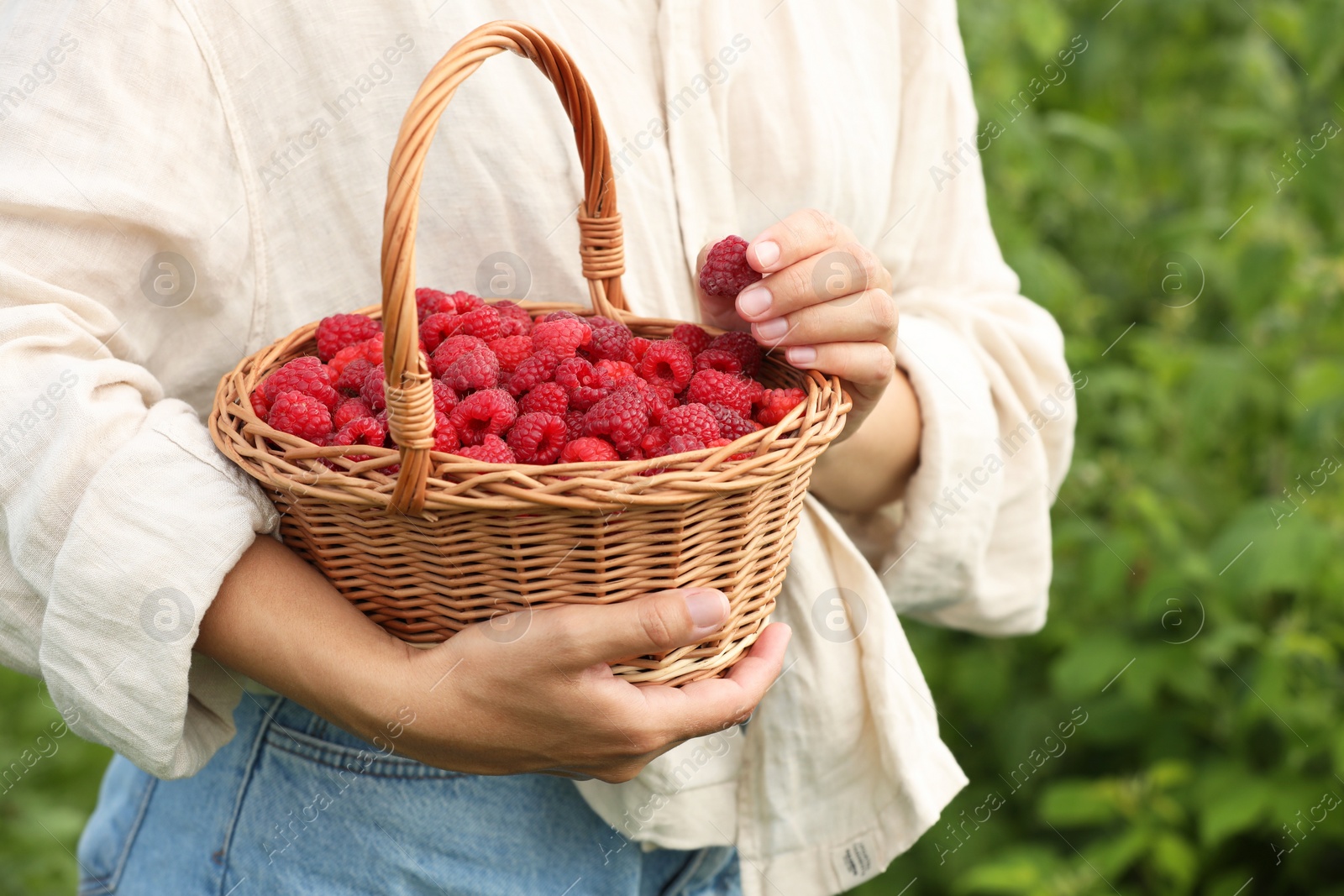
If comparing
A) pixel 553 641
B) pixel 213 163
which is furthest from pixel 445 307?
pixel 553 641

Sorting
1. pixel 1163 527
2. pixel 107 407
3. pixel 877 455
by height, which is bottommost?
pixel 1163 527

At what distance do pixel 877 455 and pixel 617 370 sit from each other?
326 mm

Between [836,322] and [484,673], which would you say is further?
[836,322]

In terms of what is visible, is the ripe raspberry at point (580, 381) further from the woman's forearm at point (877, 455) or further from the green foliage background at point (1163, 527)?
the green foliage background at point (1163, 527)

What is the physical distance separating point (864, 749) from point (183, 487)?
687 mm

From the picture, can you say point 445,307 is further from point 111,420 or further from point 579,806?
point 579,806

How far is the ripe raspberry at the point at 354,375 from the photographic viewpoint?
846mm

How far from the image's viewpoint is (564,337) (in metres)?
0.89

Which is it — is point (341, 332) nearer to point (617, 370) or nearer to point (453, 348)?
point (453, 348)

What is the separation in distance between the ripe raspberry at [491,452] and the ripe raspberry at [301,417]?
3.9 inches

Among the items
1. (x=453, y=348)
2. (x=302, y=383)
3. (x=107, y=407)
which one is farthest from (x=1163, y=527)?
(x=107, y=407)

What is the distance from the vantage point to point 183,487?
771 mm

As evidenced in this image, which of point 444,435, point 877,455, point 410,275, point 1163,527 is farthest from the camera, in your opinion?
point 1163,527

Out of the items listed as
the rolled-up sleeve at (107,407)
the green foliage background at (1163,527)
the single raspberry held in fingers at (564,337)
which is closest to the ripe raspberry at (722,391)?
the single raspberry held in fingers at (564,337)
